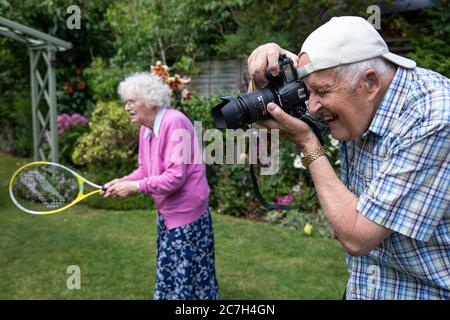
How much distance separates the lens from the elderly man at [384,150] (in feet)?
4.15

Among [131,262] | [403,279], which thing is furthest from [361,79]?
[131,262]

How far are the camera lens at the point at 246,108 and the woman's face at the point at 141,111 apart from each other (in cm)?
147

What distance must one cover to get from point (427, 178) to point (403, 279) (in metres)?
0.38

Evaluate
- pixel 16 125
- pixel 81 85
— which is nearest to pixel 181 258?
pixel 81 85

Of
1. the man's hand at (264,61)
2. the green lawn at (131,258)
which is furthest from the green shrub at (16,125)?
the man's hand at (264,61)

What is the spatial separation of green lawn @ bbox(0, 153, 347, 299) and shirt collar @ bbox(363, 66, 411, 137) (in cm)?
283

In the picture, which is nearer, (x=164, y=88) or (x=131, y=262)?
(x=164, y=88)

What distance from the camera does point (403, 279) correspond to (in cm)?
147

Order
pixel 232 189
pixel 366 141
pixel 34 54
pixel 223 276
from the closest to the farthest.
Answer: pixel 366 141 → pixel 223 276 → pixel 232 189 → pixel 34 54

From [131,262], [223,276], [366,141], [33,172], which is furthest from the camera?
[131,262]

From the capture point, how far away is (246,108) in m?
1.59

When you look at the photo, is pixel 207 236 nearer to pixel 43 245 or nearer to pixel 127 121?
pixel 43 245

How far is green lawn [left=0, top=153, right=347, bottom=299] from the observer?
407 centimetres

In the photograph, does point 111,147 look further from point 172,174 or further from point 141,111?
point 172,174
